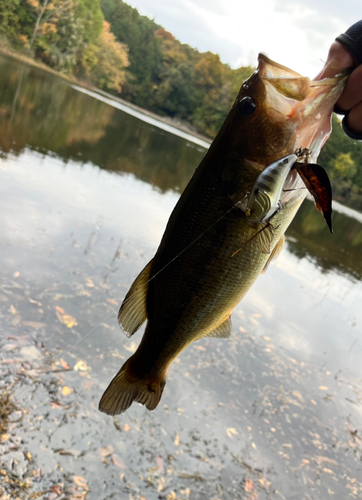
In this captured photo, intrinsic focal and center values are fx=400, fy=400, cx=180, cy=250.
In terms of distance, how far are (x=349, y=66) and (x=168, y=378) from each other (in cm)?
454

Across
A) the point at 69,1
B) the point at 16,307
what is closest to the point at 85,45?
the point at 69,1

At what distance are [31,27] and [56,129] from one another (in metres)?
44.8

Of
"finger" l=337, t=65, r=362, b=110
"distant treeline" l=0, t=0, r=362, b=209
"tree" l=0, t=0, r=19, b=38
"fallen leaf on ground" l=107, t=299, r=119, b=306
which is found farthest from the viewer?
"distant treeline" l=0, t=0, r=362, b=209

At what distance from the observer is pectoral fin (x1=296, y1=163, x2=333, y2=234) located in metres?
1.37

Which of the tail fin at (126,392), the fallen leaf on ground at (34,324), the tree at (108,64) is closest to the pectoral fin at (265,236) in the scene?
the tail fin at (126,392)

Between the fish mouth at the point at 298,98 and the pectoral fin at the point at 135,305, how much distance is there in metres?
0.90

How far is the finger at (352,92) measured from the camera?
5.58ft

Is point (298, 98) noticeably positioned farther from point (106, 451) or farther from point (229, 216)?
point (106, 451)

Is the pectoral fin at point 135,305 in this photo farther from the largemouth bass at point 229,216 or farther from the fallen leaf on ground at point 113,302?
the fallen leaf on ground at point 113,302

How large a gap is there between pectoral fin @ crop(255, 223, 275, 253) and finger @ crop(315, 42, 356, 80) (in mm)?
747

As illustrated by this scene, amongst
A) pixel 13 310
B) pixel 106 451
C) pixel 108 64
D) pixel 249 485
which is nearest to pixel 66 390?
pixel 106 451

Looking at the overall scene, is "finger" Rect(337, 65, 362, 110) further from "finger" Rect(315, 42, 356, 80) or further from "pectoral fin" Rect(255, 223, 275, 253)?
"pectoral fin" Rect(255, 223, 275, 253)

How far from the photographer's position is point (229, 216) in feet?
5.81

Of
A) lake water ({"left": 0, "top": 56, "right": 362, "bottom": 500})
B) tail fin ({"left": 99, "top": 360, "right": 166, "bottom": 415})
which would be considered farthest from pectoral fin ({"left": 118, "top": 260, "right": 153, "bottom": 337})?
lake water ({"left": 0, "top": 56, "right": 362, "bottom": 500})
